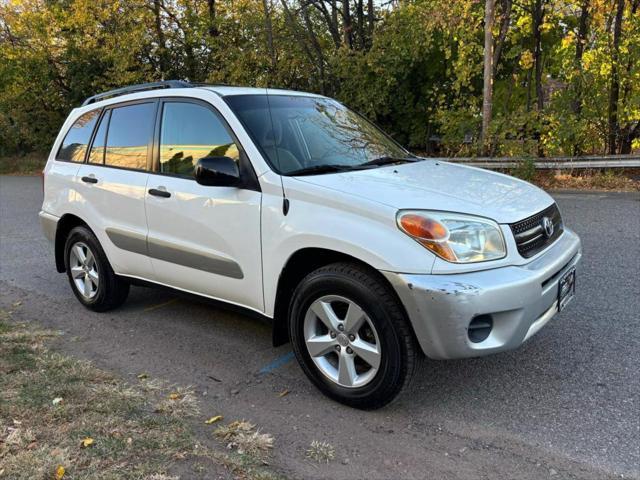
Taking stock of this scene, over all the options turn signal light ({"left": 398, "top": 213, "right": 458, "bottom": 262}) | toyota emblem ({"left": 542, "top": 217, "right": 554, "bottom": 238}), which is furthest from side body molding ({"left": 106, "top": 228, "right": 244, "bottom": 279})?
toyota emblem ({"left": 542, "top": 217, "right": 554, "bottom": 238})

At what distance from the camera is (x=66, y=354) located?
3953 millimetres

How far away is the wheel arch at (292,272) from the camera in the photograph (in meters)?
3.11

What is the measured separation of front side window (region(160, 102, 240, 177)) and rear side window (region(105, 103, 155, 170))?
205mm

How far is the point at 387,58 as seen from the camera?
12.9 meters

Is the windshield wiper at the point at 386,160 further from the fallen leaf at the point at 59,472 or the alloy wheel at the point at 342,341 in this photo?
the fallen leaf at the point at 59,472

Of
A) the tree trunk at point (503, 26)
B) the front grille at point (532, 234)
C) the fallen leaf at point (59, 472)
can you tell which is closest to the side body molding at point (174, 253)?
the fallen leaf at point (59, 472)

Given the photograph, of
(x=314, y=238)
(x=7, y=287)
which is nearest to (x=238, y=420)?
(x=314, y=238)

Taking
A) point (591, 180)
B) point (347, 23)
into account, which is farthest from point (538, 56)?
point (347, 23)

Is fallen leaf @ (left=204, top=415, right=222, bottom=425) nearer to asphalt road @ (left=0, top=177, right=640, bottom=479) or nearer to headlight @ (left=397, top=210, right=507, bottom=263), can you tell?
asphalt road @ (left=0, top=177, right=640, bottom=479)

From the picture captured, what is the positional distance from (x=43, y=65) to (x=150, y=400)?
21024mm

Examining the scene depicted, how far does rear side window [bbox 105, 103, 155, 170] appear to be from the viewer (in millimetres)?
4180

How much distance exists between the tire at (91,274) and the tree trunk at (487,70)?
8.23m

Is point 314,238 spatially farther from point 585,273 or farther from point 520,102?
point 520,102

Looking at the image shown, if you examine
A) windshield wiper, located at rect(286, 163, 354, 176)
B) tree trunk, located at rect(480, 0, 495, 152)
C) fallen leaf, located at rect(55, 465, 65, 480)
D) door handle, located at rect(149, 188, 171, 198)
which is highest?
tree trunk, located at rect(480, 0, 495, 152)
